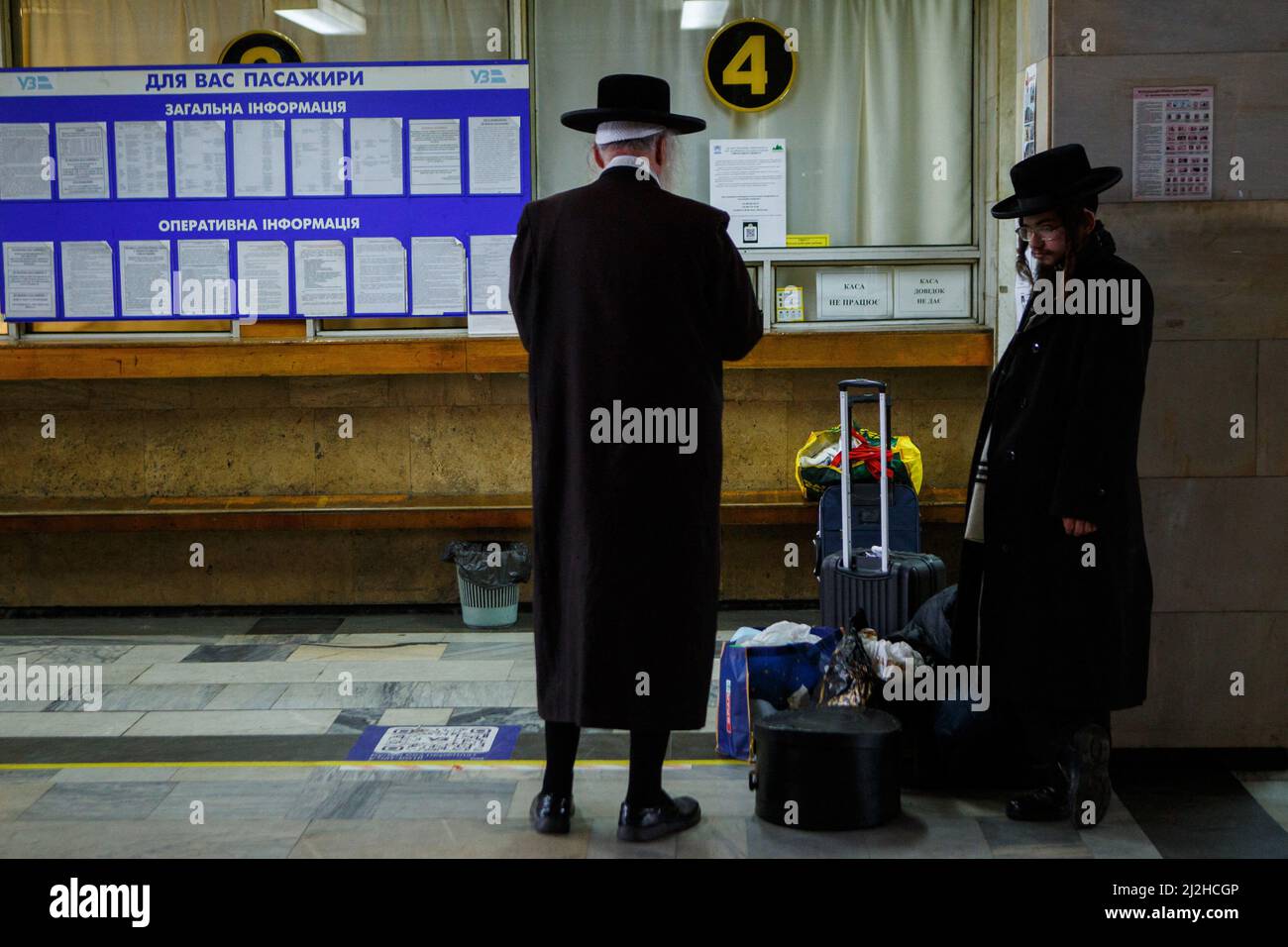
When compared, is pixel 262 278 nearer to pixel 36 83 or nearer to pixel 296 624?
pixel 36 83

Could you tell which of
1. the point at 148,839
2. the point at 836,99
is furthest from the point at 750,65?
the point at 148,839

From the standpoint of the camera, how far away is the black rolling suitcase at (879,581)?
199 inches

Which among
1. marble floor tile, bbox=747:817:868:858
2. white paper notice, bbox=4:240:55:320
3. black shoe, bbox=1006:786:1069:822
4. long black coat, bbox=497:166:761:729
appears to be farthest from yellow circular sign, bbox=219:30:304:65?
black shoe, bbox=1006:786:1069:822

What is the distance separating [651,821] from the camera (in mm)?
4027

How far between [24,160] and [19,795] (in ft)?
13.4

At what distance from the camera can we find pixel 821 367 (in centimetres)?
741

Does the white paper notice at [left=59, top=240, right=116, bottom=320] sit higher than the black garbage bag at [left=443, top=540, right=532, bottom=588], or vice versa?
the white paper notice at [left=59, top=240, right=116, bottom=320]

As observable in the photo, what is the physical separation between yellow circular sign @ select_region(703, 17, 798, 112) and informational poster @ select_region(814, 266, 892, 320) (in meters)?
1.00

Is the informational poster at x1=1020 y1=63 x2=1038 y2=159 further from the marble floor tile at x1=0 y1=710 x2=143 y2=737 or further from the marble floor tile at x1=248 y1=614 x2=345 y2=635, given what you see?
the marble floor tile at x1=248 y1=614 x2=345 y2=635

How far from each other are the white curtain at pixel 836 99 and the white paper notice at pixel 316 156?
3.39 feet

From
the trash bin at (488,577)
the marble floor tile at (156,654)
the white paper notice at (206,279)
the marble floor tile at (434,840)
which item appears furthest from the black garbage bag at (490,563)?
the marble floor tile at (434,840)

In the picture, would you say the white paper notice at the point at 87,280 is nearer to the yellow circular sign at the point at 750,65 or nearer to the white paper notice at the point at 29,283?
the white paper notice at the point at 29,283

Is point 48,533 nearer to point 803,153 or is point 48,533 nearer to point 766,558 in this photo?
point 766,558

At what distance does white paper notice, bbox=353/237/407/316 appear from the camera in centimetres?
739
